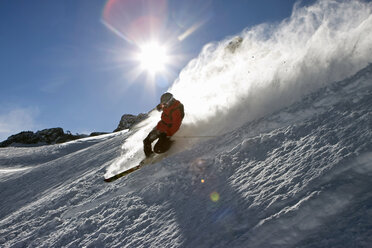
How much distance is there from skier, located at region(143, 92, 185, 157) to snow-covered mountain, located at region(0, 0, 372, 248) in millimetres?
327

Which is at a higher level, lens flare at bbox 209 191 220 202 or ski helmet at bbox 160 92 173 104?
ski helmet at bbox 160 92 173 104

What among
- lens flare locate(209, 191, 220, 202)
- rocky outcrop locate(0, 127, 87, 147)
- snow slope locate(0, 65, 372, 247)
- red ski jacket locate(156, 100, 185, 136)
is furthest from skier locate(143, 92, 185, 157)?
rocky outcrop locate(0, 127, 87, 147)

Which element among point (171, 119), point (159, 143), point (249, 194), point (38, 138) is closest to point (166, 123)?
point (171, 119)

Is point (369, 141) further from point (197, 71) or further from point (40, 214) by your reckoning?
point (197, 71)

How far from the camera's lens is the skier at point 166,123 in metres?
6.84

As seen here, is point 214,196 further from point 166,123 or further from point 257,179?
point 166,123

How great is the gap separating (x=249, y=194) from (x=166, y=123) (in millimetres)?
4338

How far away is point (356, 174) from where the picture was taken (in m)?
2.38

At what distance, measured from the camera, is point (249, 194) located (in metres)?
2.91

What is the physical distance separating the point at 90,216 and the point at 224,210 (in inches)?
90.7

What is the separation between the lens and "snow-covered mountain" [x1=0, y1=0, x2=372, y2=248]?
7.33 feet

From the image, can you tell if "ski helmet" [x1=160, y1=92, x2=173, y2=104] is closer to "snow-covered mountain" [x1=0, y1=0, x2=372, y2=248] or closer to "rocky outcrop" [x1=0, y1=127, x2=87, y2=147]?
"snow-covered mountain" [x1=0, y1=0, x2=372, y2=248]

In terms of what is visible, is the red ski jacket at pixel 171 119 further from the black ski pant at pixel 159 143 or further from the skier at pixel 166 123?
the black ski pant at pixel 159 143

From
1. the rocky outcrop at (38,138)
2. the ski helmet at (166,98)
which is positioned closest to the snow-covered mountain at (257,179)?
the ski helmet at (166,98)
